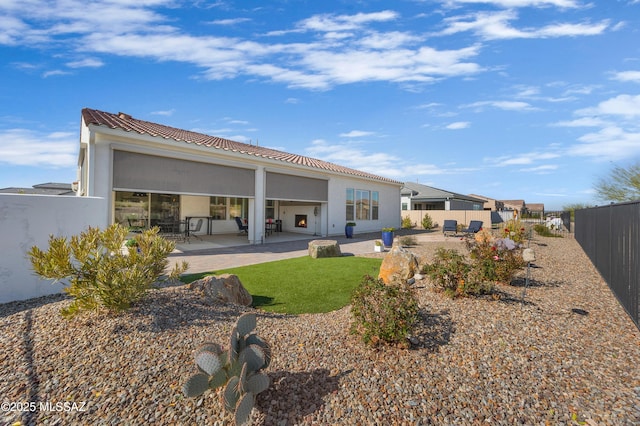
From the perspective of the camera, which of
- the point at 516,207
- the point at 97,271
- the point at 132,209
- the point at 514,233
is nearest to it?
the point at 97,271

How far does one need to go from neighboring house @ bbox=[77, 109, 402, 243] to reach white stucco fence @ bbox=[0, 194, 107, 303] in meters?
1.15

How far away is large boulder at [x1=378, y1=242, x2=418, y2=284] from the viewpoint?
6.30 m

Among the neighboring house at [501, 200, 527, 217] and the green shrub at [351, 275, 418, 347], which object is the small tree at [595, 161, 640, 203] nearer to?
the neighboring house at [501, 200, 527, 217]

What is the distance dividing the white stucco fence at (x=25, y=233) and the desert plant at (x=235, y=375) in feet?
16.9

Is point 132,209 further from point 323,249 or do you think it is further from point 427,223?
point 427,223

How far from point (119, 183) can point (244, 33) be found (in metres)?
6.13

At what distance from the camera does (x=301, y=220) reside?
1862 centimetres

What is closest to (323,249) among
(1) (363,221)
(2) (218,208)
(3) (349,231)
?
(3) (349,231)

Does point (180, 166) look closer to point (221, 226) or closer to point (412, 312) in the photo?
point (221, 226)

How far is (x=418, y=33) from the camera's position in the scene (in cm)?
776

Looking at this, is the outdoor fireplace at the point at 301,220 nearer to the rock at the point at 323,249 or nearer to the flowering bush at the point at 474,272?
the rock at the point at 323,249

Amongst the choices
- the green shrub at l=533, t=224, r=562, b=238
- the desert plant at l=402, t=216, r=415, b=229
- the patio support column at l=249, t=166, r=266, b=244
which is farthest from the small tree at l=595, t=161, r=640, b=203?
the patio support column at l=249, t=166, r=266, b=244

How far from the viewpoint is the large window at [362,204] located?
18.2m

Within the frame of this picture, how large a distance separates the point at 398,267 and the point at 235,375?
186 inches
